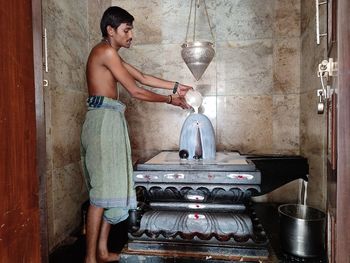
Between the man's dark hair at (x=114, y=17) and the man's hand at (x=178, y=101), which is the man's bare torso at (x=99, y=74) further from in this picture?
the man's hand at (x=178, y=101)

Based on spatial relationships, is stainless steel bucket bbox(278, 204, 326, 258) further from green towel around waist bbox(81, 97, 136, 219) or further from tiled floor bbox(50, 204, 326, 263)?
green towel around waist bbox(81, 97, 136, 219)

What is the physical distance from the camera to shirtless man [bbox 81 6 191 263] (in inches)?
76.0

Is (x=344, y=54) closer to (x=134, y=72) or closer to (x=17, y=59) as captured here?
(x=17, y=59)

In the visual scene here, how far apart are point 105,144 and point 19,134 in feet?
4.12

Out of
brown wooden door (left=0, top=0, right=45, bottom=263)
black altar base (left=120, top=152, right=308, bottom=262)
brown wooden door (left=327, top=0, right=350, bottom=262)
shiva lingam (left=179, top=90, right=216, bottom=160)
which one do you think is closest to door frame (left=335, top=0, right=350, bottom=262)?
brown wooden door (left=327, top=0, right=350, bottom=262)

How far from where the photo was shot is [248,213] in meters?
1.90

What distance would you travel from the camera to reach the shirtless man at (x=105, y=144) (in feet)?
6.33

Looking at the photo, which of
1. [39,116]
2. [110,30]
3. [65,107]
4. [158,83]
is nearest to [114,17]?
[110,30]

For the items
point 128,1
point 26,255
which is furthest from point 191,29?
point 26,255

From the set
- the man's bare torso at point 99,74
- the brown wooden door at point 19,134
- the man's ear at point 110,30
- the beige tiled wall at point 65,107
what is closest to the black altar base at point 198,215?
the man's bare torso at point 99,74

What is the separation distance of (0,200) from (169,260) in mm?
1368

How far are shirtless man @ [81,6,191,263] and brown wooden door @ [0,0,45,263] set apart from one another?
44.8 inches

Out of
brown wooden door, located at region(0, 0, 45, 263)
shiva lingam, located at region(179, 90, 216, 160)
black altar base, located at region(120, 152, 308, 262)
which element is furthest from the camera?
shiva lingam, located at region(179, 90, 216, 160)

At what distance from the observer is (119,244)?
7.27 feet
